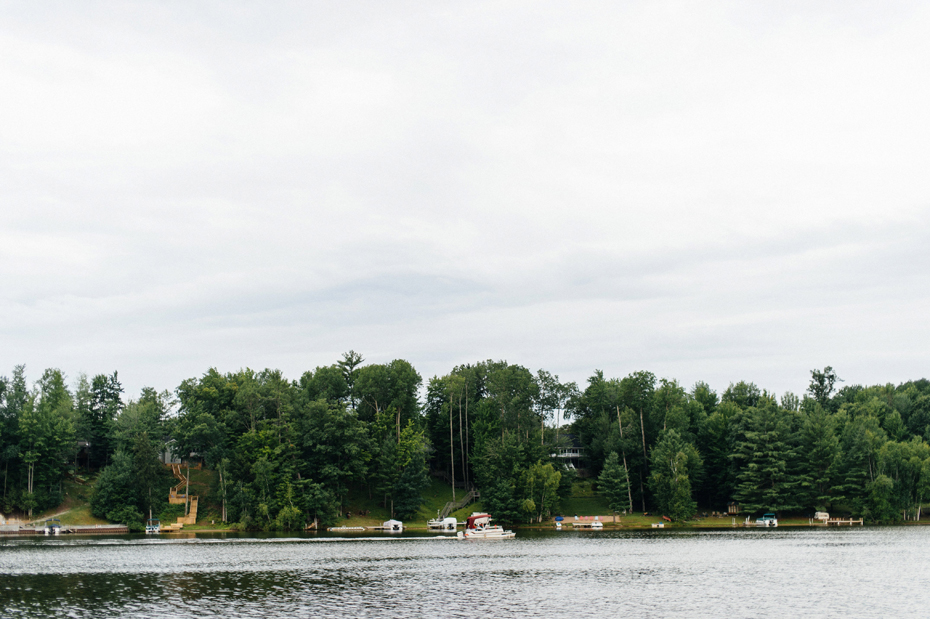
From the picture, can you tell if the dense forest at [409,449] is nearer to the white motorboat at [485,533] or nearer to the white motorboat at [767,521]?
the white motorboat at [767,521]

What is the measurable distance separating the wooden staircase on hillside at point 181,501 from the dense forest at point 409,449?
165cm

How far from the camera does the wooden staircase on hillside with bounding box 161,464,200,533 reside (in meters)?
109

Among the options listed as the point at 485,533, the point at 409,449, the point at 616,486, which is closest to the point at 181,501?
the point at 409,449

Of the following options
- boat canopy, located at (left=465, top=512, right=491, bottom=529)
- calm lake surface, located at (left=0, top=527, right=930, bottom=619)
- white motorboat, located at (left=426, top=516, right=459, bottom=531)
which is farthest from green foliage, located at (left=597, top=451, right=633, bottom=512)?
calm lake surface, located at (left=0, top=527, right=930, bottom=619)

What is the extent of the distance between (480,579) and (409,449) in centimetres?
7202

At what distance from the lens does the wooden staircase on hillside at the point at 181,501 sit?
10925 centimetres

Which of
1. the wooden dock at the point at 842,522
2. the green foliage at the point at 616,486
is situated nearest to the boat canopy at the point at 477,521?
the green foliage at the point at 616,486

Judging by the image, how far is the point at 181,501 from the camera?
11719cm

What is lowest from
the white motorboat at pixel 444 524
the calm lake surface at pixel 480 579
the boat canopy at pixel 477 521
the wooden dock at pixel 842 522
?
the wooden dock at pixel 842 522

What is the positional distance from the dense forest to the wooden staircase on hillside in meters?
1.65

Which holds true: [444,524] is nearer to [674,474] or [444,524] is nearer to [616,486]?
[616,486]

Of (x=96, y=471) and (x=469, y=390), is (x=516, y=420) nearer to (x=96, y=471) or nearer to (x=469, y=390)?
(x=469, y=390)

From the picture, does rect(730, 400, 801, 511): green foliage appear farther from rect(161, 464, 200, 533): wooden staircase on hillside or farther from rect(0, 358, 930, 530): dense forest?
rect(161, 464, 200, 533): wooden staircase on hillside

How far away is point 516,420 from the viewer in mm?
129125
